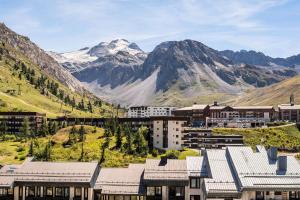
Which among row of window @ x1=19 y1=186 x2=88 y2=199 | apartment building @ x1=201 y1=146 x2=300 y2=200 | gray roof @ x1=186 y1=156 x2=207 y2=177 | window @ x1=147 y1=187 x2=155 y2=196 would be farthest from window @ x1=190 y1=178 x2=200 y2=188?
row of window @ x1=19 y1=186 x2=88 y2=199

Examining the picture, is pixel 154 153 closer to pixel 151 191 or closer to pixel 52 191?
pixel 151 191

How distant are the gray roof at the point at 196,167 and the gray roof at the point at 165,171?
973mm

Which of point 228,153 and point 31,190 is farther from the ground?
point 228,153

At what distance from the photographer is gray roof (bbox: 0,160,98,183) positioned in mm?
88000

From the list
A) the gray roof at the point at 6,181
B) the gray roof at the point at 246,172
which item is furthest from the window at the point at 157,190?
the gray roof at the point at 6,181

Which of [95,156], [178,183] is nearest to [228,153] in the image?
[178,183]

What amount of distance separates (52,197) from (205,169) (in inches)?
1097

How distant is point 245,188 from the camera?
252 feet

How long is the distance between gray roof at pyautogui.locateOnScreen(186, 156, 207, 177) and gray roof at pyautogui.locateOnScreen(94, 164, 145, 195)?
29.5 feet

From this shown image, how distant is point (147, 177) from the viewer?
287 feet

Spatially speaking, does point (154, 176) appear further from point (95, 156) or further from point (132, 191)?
point (95, 156)

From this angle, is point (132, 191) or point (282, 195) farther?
point (132, 191)

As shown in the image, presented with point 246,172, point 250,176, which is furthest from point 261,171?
point 250,176

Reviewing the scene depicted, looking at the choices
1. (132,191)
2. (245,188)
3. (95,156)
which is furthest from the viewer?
(95,156)
